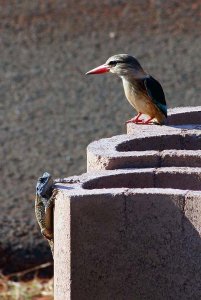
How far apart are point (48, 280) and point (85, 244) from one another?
3.31m

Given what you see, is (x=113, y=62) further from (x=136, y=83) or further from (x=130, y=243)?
(x=130, y=243)

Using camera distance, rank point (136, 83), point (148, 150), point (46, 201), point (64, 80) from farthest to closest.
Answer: point (64, 80)
point (136, 83)
point (148, 150)
point (46, 201)

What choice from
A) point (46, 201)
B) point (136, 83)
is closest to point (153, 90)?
point (136, 83)

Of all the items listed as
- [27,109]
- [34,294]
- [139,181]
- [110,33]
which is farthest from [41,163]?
[139,181]

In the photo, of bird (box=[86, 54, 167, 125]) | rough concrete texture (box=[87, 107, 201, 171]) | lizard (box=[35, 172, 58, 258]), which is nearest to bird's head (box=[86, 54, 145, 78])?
bird (box=[86, 54, 167, 125])

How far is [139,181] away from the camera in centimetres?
408

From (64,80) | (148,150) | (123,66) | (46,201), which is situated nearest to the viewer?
(46,201)

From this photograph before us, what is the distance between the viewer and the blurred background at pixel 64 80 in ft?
27.9

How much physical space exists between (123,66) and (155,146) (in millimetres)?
1573

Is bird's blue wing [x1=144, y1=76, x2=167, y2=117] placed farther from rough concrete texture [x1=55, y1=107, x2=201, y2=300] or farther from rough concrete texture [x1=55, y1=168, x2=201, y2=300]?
rough concrete texture [x1=55, y1=168, x2=201, y2=300]

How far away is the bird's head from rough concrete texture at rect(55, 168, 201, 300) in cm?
240

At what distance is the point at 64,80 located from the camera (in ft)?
37.1

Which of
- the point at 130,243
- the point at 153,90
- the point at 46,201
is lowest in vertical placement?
the point at 130,243

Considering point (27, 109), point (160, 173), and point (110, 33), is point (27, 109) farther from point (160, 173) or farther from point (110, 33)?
point (160, 173)
